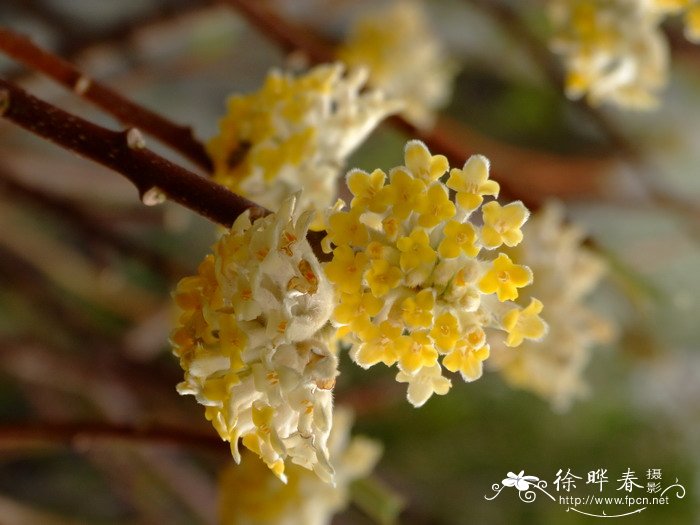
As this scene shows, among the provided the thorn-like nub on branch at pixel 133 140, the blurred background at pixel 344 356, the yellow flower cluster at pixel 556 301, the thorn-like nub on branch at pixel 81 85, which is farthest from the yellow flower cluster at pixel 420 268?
the blurred background at pixel 344 356

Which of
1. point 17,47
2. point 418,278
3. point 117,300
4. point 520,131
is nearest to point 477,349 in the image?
point 418,278

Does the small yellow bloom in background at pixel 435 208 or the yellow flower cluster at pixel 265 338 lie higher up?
the small yellow bloom in background at pixel 435 208

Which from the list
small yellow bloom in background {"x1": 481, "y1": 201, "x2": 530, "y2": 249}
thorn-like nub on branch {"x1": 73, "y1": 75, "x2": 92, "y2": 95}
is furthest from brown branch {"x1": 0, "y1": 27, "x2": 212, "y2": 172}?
small yellow bloom in background {"x1": 481, "y1": 201, "x2": 530, "y2": 249}

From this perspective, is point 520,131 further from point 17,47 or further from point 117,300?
point 17,47

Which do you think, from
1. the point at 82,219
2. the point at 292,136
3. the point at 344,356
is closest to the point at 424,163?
the point at 292,136

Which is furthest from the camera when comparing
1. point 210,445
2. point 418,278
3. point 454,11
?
point 454,11

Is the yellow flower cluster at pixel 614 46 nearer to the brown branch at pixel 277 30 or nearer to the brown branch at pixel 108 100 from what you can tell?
Answer: the brown branch at pixel 277 30
